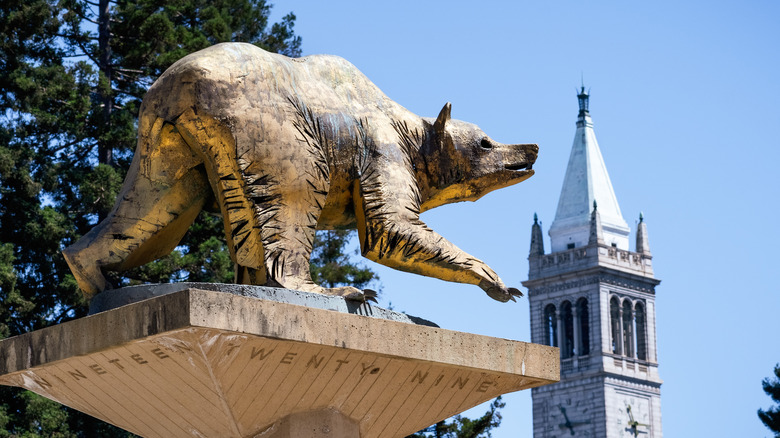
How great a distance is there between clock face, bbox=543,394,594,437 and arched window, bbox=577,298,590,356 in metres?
4.37

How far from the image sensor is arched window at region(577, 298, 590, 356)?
11362 centimetres

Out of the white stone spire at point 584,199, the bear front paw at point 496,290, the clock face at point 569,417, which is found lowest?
the bear front paw at point 496,290

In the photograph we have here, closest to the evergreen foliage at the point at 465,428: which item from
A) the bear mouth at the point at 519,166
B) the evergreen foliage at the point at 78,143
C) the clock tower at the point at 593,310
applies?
the evergreen foliage at the point at 78,143

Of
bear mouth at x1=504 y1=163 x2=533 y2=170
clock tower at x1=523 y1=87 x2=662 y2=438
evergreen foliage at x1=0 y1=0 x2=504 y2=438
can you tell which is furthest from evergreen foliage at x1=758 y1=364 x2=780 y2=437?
clock tower at x1=523 y1=87 x2=662 y2=438

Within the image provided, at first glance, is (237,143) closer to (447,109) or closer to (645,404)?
(447,109)

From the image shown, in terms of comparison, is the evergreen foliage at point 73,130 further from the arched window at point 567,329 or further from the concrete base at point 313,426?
the arched window at point 567,329

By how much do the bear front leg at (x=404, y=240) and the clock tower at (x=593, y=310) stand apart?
101843 mm

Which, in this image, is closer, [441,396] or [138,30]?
[441,396]

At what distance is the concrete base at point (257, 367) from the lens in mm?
7531

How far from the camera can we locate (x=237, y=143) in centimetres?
826

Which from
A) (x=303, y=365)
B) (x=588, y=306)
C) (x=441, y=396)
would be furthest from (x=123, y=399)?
(x=588, y=306)

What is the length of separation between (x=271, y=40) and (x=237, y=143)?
20.9m

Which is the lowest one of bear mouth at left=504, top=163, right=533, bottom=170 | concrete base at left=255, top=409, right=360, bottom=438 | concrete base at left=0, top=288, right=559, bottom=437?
concrete base at left=255, top=409, right=360, bottom=438

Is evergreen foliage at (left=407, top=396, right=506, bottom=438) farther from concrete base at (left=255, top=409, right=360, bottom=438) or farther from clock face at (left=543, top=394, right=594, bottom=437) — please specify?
clock face at (left=543, top=394, right=594, bottom=437)
